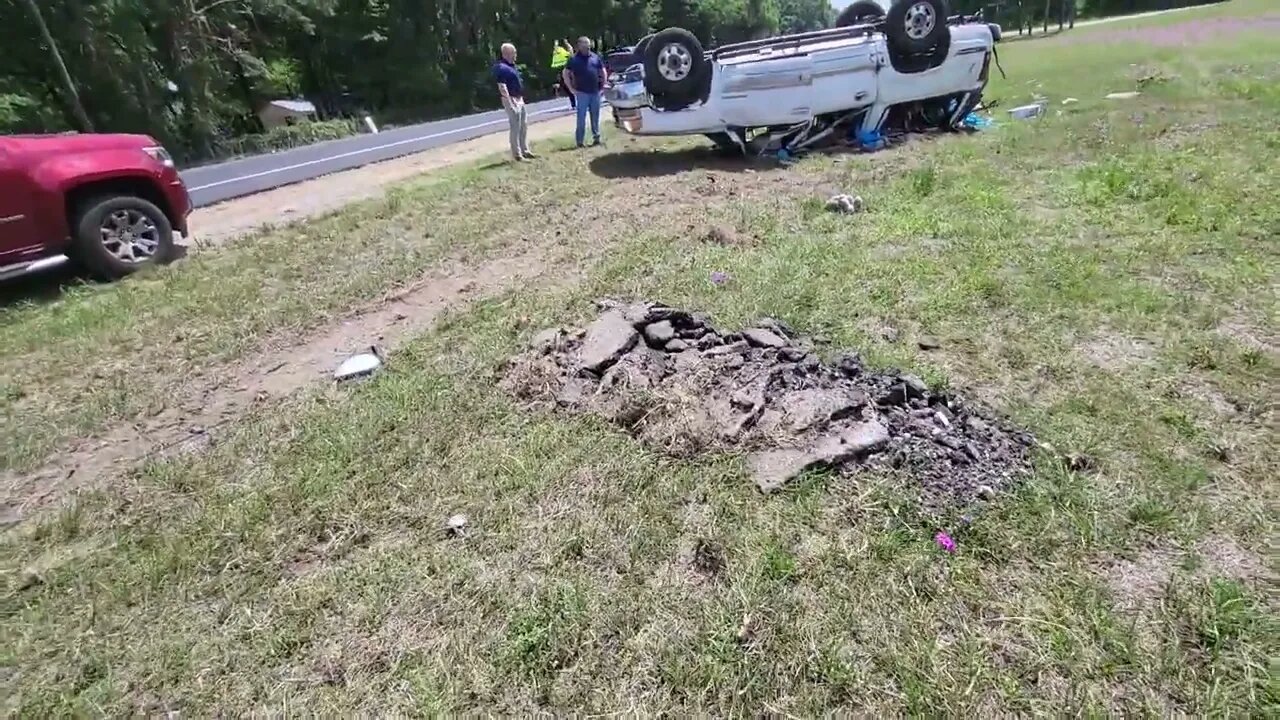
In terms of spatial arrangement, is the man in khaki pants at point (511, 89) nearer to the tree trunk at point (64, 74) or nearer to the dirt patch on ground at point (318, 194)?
the dirt patch on ground at point (318, 194)

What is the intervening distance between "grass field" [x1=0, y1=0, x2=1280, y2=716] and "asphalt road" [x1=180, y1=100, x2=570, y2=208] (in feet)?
22.7

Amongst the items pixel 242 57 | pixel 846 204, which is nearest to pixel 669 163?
pixel 846 204

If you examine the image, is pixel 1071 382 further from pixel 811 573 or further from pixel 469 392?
pixel 469 392

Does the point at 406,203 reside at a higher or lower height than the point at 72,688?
higher

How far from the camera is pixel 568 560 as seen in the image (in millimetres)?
2539

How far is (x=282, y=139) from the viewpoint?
2088 centimetres

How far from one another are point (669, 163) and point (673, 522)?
27.3 feet

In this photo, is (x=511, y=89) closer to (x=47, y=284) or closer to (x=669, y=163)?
(x=669, y=163)

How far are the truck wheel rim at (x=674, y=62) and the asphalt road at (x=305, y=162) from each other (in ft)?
21.7

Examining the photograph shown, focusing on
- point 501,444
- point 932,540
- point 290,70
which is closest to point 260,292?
point 501,444

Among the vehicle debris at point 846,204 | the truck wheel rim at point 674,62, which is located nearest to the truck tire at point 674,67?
the truck wheel rim at point 674,62

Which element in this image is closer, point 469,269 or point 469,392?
point 469,392

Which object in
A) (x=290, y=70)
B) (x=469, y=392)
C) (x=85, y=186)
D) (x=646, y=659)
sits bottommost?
(x=646, y=659)

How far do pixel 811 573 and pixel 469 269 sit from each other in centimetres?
444
